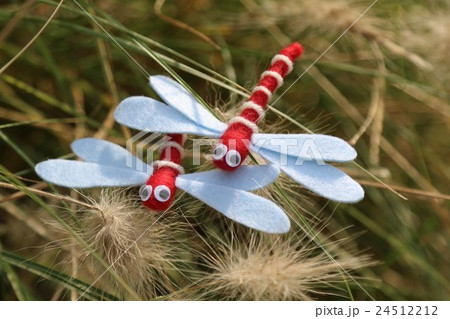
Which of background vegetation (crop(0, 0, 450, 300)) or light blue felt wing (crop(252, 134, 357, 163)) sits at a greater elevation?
background vegetation (crop(0, 0, 450, 300))

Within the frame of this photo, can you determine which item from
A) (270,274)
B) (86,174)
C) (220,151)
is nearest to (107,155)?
(86,174)

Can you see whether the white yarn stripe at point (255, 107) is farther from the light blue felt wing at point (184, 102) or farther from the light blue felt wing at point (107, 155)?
the light blue felt wing at point (107, 155)

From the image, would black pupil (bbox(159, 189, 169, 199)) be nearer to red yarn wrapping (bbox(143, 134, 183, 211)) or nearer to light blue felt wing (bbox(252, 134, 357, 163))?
red yarn wrapping (bbox(143, 134, 183, 211))

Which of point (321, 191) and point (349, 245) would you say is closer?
point (321, 191)

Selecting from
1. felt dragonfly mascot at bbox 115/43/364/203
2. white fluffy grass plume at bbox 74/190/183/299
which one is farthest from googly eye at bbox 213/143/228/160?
white fluffy grass plume at bbox 74/190/183/299

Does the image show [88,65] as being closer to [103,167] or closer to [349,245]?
[103,167]

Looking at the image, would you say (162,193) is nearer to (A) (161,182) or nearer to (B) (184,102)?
(A) (161,182)
